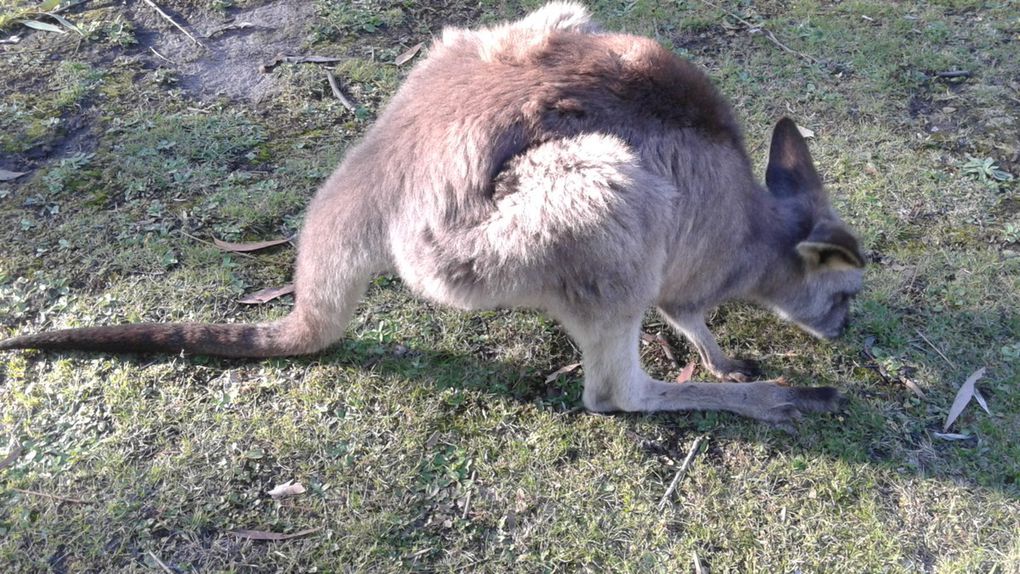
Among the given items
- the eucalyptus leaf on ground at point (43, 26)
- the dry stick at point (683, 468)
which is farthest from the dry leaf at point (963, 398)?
the eucalyptus leaf on ground at point (43, 26)

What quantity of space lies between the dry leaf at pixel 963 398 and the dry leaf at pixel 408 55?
3.41 meters

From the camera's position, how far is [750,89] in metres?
4.33

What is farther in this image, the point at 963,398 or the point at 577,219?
the point at 963,398

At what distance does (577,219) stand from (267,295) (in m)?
1.60

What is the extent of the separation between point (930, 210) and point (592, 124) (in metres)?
2.10

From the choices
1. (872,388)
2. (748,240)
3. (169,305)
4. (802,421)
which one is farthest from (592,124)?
(169,305)

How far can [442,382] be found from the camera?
3033 mm

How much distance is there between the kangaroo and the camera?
2465 mm

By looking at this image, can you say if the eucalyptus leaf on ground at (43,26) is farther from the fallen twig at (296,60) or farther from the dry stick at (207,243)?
the dry stick at (207,243)

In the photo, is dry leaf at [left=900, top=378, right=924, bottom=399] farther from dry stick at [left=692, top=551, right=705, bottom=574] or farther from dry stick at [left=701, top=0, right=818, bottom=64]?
dry stick at [left=701, top=0, right=818, bottom=64]

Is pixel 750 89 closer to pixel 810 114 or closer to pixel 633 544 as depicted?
pixel 810 114

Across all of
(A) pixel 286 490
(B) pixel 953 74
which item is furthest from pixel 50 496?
(B) pixel 953 74

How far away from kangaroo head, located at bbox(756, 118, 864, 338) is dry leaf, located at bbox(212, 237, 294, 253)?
2192 mm

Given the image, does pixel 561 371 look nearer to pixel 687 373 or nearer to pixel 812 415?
pixel 687 373
